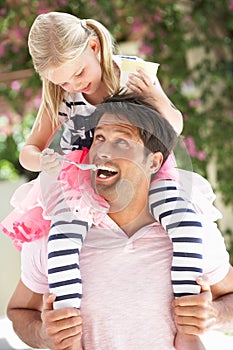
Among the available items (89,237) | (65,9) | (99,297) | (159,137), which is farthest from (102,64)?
(65,9)

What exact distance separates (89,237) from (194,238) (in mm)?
187

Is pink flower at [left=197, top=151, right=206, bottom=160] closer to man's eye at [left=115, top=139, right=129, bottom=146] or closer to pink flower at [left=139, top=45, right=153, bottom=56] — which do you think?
pink flower at [left=139, top=45, right=153, bottom=56]

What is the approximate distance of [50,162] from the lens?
4.31 ft

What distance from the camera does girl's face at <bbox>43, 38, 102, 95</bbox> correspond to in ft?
4.50

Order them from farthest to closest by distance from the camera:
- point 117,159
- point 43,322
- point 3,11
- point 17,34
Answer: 1. point 17,34
2. point 3,11
3. point 43,322
4. point 117,159

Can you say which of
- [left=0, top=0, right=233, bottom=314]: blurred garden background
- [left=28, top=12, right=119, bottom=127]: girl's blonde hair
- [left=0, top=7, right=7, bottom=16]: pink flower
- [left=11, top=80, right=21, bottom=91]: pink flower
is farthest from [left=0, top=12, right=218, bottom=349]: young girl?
[left=11, top=80, right=21, bottom=91]: pink flower

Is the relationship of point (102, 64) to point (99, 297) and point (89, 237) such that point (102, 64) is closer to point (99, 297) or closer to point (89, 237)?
point (89, 237)

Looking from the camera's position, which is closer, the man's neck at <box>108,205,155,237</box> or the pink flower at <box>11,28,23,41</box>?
the man's neck at <box>108,205,155,237</box>

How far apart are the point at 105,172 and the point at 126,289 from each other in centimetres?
23

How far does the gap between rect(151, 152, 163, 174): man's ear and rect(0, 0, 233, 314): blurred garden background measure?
2.56m

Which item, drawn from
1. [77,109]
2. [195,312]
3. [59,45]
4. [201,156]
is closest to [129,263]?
[195,312]

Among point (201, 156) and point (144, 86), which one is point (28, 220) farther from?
point (201, 156)

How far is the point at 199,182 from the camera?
144cm

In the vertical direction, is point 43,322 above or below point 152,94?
below
